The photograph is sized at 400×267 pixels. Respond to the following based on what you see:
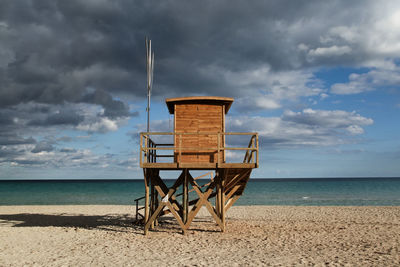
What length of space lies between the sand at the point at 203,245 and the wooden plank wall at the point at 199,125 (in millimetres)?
3517

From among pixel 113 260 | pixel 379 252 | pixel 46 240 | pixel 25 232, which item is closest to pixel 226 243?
pixel 113 260

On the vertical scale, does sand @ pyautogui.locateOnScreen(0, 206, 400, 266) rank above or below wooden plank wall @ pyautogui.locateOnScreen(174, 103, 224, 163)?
below

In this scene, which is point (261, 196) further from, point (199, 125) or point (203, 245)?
point (203, 245)

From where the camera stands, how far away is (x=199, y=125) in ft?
47.3

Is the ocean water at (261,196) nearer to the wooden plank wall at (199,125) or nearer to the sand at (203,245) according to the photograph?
the sand at (203,245)

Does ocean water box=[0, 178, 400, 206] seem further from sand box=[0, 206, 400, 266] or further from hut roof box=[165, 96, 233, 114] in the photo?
hut roof box=[165, 96, 233, 114]

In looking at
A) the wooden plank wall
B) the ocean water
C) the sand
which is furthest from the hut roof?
the ocean water

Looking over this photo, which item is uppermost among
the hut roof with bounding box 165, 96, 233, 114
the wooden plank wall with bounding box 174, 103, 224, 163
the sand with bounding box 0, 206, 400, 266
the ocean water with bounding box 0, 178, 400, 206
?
the hut roof with bounding box 165, 96, 233, 114

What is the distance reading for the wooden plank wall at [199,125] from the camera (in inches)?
563

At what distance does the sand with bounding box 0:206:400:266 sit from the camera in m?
10.0

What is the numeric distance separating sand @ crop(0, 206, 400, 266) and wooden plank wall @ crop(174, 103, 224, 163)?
138 inches

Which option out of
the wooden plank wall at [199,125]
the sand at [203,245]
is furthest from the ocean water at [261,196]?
the wooden plank wall at [199,125]

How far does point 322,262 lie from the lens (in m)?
9.63

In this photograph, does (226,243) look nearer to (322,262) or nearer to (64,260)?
(322,262)
